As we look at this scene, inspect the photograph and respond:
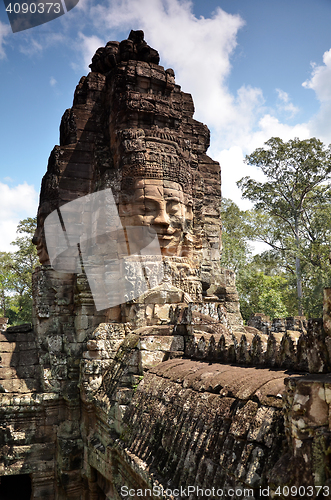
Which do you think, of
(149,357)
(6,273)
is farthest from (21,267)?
(149,357)

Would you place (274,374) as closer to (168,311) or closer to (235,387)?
(235,387)

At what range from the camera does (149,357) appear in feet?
19.9

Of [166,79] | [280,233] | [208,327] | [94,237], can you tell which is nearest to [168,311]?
[208,327]

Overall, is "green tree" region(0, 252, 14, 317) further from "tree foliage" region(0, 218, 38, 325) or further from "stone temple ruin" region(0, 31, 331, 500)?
"stone temple ruin" region(0, 31, 331, 500)

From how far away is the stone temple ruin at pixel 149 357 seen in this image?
299 centimetres

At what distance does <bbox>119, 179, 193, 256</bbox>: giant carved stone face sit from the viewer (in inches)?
364

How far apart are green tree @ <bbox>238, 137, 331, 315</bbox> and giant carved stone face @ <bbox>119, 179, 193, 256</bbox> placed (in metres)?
13.3

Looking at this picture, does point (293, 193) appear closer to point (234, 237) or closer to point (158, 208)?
point (234, 237)

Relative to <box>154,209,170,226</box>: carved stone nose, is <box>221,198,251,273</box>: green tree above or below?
above

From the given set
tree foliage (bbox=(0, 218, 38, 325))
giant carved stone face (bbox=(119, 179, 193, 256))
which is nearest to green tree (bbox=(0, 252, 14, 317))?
tree foliage (bbox=(0, 218, 38, 325))

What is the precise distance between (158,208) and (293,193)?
15.9 m

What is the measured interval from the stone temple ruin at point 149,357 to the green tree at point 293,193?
1127 cm

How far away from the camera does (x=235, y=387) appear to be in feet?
12.2

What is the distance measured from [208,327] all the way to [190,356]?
2.08ft
